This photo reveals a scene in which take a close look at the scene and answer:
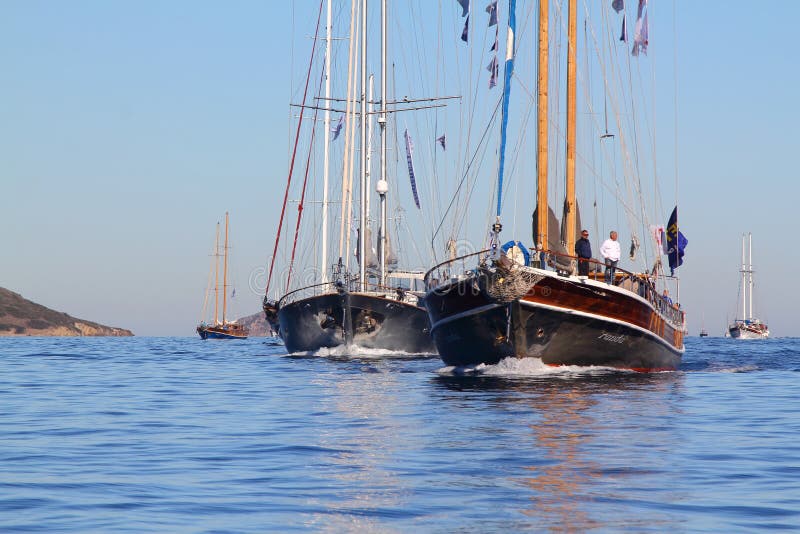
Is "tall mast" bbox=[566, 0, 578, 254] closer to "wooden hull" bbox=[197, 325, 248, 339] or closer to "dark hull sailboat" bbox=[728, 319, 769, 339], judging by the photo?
"wooden hull" bbox=[197, 325, 248, 339]

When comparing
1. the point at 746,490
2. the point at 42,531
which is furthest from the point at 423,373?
the point at 42,531

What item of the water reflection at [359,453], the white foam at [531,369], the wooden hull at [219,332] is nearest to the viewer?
the water reflection at [359,453]

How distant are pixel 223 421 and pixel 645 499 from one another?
351 inches

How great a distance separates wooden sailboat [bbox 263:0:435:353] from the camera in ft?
144

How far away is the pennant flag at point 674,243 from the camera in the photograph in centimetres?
3312

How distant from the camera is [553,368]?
27.0m

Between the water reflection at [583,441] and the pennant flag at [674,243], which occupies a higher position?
the pennant flag at [674,243]

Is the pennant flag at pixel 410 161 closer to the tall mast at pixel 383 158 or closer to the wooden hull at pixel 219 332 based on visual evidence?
the tall mast at pixel 383 158

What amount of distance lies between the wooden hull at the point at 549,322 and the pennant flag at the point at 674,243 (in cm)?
503

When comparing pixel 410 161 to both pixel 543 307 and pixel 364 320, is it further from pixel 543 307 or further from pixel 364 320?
pixel 543 307

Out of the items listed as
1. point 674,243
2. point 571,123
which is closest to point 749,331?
point 674,243

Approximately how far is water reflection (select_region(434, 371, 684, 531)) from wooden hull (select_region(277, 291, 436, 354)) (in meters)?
18.2

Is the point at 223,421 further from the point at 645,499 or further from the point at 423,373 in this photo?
the point at 423,373

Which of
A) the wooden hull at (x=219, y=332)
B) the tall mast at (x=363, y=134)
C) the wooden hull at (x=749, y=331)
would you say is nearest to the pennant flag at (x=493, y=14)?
the tall mast at (x=363, y=134)
